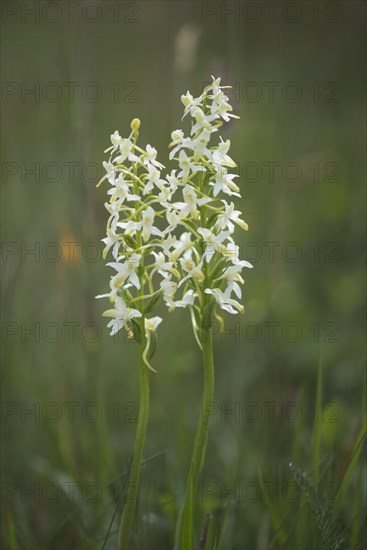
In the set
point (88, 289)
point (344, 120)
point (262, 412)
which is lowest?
point (262, 412)

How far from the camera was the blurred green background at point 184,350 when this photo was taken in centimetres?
240

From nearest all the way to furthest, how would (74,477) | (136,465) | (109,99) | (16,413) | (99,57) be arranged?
(136,465) < (74,477) < (16,413) < (109,99) < (99,57)

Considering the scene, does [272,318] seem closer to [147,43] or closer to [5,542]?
[5,542]

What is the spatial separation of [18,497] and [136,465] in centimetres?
104

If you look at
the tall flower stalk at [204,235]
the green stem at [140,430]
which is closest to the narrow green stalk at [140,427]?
the green stem at [140,430]

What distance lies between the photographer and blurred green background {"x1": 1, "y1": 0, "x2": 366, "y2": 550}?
2.40m

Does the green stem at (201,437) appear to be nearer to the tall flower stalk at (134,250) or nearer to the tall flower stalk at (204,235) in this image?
the tall flower stalk at (204,235)

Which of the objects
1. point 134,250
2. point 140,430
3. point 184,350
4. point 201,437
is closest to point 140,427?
point 140,430

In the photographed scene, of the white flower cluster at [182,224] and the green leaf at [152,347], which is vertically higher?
the white flower cluster at [182,224]

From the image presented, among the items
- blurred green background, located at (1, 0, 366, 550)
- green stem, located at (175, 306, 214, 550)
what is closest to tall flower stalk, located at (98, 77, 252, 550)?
green stem, located at (175, 306, 214, 550)

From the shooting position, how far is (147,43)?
7.77 metres

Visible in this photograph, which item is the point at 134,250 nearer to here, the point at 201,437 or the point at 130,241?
the point at 130,241

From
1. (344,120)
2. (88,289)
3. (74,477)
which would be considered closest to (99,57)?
(344,120)

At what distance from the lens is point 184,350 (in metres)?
3.71
